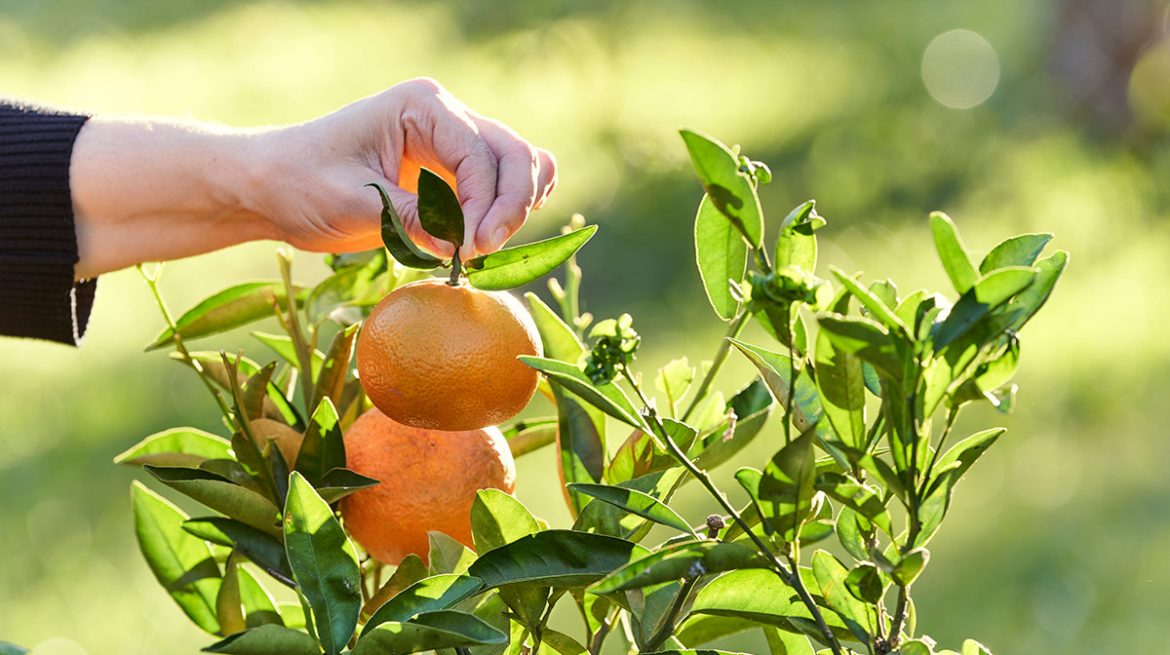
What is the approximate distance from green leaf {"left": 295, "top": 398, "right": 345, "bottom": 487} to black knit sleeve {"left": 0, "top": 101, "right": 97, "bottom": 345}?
1.51ft

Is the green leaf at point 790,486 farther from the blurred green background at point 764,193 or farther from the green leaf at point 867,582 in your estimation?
the blurred green background at point 764,193

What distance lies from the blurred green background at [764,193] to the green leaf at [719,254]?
1.50 metres

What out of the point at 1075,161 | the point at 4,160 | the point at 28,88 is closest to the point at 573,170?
the point at 1075,161

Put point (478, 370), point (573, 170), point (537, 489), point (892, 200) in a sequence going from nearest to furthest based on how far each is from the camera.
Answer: point (478, 370)
point (537, 489)
point (892, 200)
point (573, 170)

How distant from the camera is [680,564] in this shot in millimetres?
428

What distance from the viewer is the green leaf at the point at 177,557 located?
0.65 m

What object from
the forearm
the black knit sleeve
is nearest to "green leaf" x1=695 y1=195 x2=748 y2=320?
the forearm

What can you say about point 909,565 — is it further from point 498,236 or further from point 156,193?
point 156,193

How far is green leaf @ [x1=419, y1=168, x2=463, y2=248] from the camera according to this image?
512 millimetres

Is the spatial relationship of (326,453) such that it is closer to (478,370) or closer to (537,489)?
(478,370)

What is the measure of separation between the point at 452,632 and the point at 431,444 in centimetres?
16

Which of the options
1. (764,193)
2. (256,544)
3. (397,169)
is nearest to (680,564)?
(256,544)

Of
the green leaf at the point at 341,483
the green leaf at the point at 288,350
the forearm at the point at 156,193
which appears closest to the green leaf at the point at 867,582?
the green leaf at the point at 341,483

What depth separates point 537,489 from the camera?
7.80ft
